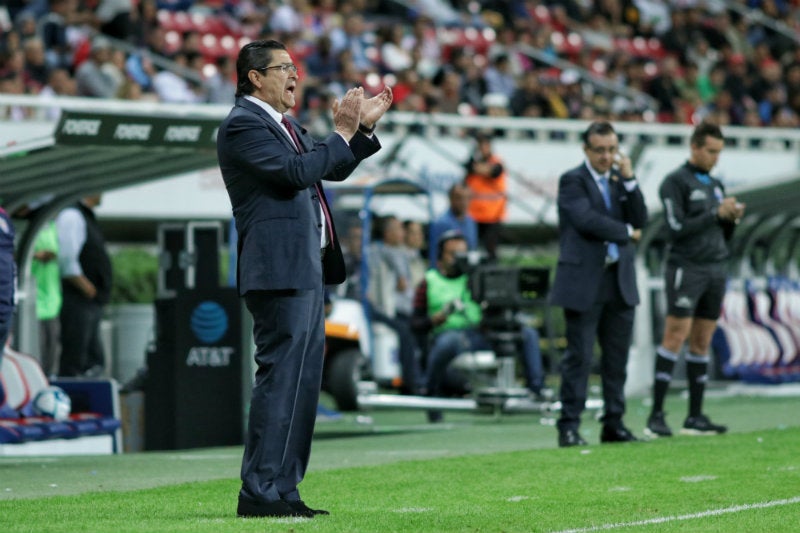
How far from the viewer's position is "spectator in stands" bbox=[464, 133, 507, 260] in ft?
66.9

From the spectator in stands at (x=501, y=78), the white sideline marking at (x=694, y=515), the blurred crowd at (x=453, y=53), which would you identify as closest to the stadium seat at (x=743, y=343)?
the blurred crowd at (x=453, y=53)

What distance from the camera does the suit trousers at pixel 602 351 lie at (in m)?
11.9

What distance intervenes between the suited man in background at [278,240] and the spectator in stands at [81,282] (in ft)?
26.1

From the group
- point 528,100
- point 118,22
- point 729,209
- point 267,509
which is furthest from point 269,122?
point 528,100

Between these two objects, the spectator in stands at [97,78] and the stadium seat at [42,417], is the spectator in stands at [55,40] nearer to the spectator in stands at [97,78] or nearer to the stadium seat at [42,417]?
the spectator in stands at [97,78]

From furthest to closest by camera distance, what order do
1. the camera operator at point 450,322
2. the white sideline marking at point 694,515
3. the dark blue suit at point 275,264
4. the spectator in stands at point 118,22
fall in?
the spectator in stands at point 118,22 < the camera operator at point 450,322 < the dark blue suit at point 275,264 < the white sideline marking at point 694,515

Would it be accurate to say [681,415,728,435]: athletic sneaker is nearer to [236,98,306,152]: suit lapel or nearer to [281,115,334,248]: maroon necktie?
[281,115,334,248]: maroon necktie

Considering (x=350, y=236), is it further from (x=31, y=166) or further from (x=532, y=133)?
(x=532, y=133)

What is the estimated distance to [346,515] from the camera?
7.73 metres

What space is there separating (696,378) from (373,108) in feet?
20.6

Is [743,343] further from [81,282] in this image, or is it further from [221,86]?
[81,282]

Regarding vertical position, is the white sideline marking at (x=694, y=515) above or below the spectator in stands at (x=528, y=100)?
below

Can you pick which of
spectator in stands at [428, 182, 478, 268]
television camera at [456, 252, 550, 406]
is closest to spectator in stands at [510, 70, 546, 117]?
spectator in stands at [428, 182, 478, 268]

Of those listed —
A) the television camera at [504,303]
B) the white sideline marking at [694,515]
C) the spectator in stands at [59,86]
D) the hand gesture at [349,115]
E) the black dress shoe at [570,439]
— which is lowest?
the white sideline marking at [694,515]
